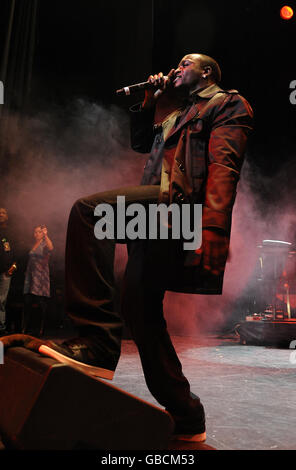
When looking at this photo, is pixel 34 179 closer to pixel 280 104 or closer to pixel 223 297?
pixel 223 297

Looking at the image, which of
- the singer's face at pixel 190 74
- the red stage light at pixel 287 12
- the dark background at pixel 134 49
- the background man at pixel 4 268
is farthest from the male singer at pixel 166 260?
the red stage light at pixel 287 12

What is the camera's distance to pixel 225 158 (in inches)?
56.2

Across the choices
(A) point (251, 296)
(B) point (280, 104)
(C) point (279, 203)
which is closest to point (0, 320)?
(A) point (251, 296)

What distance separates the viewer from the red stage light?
6.35 metres

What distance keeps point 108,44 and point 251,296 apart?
518 cm

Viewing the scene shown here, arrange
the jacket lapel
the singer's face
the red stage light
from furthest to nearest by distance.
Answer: the red stage light → the singer's face → the jacket lapel

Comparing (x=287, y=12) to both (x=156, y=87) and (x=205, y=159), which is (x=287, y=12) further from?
(x=205, y=159)

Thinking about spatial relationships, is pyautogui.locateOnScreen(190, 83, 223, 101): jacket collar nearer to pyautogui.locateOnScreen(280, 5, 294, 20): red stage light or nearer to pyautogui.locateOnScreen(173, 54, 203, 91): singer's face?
pyautogui.locateOnScreen(173, 54, 203, 91): singer's face

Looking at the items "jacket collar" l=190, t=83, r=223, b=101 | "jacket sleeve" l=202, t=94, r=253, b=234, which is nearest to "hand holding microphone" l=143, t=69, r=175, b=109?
"jacket collar" l=190, t=83, r=223, b=101

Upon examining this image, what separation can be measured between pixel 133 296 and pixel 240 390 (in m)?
1.60

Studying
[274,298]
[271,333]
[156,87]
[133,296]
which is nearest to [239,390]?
[133,296]

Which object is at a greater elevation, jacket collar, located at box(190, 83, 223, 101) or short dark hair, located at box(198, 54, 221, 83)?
short dark hair, located at box(198, 54, 221, 83)

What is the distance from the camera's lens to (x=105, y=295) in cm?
129

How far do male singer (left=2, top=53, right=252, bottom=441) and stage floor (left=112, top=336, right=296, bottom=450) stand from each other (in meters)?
0.29
